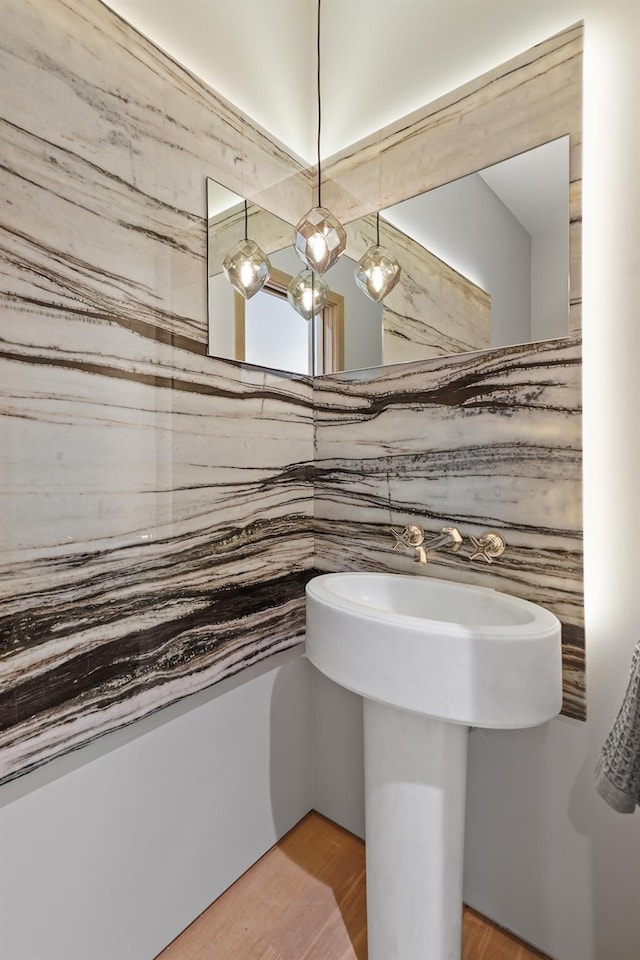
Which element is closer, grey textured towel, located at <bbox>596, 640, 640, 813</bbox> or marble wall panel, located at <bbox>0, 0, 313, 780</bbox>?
grey textured towel, located at <bbox>596, 640, 640, 813</bbox>

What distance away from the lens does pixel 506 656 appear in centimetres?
88

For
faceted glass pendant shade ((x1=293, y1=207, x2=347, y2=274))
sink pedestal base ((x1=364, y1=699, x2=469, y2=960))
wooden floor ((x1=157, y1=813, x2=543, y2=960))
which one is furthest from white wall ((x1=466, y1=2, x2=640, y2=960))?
faceted glass pendant shade ((x1=293, y1=207, x2=347, y2=274))

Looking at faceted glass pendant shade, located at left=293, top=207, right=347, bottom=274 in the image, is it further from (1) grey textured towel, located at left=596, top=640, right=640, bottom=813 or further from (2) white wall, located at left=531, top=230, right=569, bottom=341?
(1) grey textured towel, located at left=596, top=640, right=640, bottom=813

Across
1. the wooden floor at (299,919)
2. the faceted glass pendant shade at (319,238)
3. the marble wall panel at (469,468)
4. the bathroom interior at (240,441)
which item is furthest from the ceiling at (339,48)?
the wooden floor at (299,919)

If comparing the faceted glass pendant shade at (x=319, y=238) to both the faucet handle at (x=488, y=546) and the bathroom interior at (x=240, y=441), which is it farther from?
the faucet handle at (x=488, y=546)

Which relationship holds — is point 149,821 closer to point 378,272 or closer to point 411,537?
point 411,537

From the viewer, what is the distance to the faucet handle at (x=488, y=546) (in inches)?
48.4

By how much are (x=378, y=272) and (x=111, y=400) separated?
752mm

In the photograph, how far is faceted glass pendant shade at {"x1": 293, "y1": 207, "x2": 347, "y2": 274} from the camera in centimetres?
107

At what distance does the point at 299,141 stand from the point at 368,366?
2.56 ft

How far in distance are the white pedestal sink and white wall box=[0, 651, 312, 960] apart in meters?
0.42

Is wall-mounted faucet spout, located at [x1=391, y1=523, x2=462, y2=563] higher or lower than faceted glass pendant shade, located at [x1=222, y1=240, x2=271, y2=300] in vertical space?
lower

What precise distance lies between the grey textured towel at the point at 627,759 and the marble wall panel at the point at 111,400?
0.91 meters

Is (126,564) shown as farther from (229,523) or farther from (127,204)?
(127,204)
